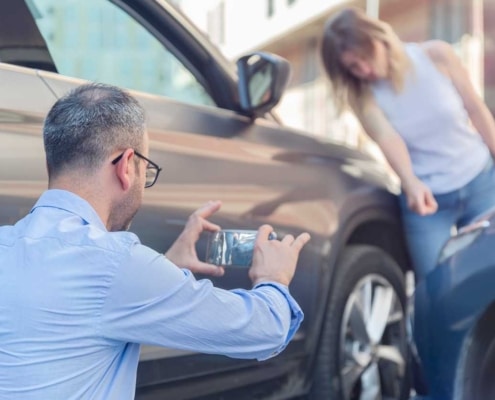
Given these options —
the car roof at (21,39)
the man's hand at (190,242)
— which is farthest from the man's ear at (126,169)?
the car roof at (21,39)

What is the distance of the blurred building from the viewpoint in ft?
48.4

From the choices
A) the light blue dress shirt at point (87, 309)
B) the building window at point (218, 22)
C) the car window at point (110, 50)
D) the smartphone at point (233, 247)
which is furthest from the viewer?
the building window at point (218, 22)

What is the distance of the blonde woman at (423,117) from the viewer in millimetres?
4090

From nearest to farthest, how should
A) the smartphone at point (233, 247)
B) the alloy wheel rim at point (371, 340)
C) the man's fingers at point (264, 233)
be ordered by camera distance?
the man's fingers at point (264, 233) < the smartphone at point (233, 247) < the alloy wheel rim at point (371, 340)

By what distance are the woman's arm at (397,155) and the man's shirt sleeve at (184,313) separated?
1991 mm

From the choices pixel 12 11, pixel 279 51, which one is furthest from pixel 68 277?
pixel 279 51

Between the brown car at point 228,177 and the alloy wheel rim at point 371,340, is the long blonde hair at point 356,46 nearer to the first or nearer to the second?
the brown car at point 228,177

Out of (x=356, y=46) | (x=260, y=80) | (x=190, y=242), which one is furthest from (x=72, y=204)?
(x=356, y=46)

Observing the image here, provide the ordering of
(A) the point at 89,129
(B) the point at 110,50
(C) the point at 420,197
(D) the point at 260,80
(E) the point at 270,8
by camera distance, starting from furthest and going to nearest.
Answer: (E) the point at 270,8
(C) the point at 420,197
(D) the point at 260,80
(B) the point at 110,50
(A) the point at 89,129

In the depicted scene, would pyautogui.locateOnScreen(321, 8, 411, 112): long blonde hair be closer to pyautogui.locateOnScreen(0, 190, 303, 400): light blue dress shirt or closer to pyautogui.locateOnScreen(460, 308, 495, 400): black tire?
pyautogui.locateOnScreen(460, 308, 495, 400): black tire

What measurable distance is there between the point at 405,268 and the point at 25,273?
2896 mm

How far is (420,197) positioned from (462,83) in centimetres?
59

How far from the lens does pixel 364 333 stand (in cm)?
402

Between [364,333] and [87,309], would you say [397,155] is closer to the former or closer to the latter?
[364,333]
